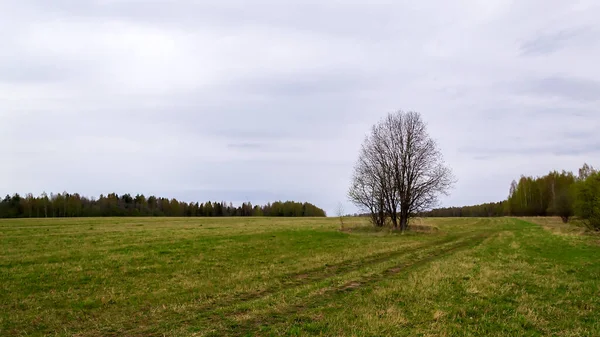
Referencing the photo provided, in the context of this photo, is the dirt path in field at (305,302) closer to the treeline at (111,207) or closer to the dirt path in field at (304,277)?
the dirt path in field at (304,277)

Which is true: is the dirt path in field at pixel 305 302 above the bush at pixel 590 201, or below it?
below

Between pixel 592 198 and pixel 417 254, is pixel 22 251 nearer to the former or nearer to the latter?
pixel 417 254

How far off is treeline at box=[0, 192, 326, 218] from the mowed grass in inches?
5053

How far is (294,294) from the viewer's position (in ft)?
41.0

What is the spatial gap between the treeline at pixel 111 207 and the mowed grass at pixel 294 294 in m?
128

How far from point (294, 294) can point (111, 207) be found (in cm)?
15804

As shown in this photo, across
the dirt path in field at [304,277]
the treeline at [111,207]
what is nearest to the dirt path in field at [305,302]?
the dirt path in field at [304,277]

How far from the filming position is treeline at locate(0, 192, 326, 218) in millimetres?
133750

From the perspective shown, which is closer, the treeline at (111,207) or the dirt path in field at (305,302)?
the dirt path in field at (305,302)

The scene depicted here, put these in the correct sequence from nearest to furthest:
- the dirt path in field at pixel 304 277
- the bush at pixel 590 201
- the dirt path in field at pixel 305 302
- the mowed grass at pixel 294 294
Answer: the dirt path in field at pixel 305 302
the mowed grass at pixel 294 294
the dirt path in field at pixel 304 277
the bush at pixel 590 201

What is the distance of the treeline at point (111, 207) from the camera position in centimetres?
13375

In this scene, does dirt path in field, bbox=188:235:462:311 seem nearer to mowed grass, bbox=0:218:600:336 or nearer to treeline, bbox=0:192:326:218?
mowed grass, bbox=0:218:600:336

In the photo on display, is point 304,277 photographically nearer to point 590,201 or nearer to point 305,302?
point 305,302

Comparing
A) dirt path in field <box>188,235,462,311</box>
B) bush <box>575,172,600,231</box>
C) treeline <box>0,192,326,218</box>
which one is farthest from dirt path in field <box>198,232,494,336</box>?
treeline <box>0,192,326,218</box>
